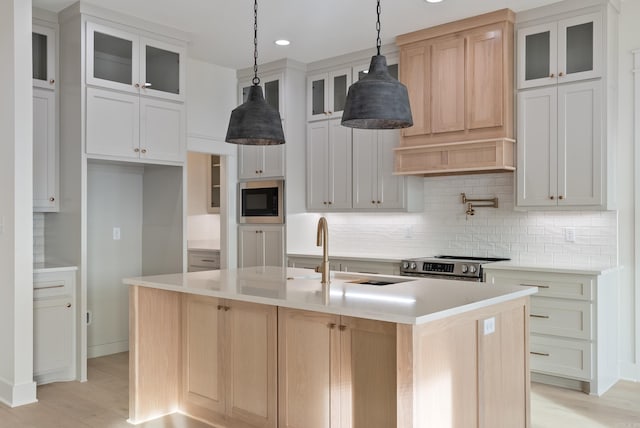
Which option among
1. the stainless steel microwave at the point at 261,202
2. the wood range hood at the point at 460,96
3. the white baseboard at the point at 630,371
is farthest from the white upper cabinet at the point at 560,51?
the stainless steel microwave at the point at 261,202

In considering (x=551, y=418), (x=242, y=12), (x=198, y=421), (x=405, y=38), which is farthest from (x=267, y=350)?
(x=405, y=38)

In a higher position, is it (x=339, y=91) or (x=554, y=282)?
(x=339, y=91)

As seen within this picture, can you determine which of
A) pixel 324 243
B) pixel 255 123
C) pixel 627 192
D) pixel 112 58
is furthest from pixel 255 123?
pixel 627 192

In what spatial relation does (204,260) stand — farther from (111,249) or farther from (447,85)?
(447,85)

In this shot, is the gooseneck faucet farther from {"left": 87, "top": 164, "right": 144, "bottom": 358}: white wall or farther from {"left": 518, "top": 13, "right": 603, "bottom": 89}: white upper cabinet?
{"left": 87, "top": 164, "right": 144, "bottom": 358}: white wall

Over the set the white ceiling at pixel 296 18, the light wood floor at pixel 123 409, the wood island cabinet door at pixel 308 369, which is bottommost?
the light wood floor at pixel 123 409

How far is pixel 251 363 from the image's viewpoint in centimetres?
314

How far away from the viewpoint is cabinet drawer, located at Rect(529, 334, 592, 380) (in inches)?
160

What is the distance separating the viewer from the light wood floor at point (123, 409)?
350 cm

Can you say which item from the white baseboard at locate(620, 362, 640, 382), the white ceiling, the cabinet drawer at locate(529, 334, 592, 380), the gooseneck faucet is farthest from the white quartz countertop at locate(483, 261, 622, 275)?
the white ceiling

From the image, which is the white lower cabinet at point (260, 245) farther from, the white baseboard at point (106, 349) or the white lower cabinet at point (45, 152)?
the white lower cabinet at point (45, 152)

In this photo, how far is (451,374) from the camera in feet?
8.23

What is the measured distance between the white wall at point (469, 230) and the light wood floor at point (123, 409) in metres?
1.10

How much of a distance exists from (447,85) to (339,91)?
50.8 inches
